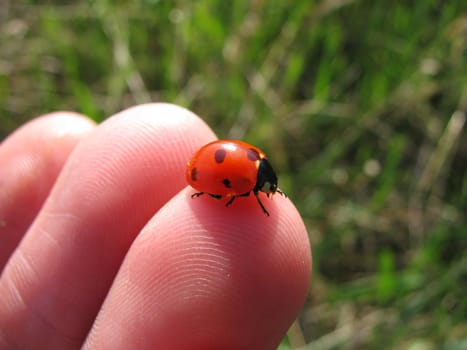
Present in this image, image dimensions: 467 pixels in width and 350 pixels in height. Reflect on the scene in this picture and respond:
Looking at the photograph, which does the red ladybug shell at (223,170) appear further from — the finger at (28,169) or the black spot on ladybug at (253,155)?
the finger at (28,169)

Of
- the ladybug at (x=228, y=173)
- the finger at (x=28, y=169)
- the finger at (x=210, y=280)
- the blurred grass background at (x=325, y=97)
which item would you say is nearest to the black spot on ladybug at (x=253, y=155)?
the ladybug at (x=228, y=173)

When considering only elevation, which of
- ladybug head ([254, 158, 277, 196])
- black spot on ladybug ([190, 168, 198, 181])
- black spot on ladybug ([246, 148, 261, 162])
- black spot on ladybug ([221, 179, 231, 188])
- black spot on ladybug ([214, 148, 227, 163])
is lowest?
ladybug head ([254, 158, 277, 196])

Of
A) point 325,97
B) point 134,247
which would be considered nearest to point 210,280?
point 134,247

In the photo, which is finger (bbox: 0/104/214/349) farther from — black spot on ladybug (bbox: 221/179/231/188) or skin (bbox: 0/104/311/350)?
black spot on ladybug (bbox: 221/179/231/188)

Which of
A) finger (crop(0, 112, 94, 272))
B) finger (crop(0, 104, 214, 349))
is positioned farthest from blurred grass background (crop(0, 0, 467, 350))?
finger (crop(0, 104, 214, 349))

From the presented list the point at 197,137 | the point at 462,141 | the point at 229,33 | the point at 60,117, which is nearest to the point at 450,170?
the point at 462,141

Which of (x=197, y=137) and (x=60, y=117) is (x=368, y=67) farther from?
(x=60, y=117)
